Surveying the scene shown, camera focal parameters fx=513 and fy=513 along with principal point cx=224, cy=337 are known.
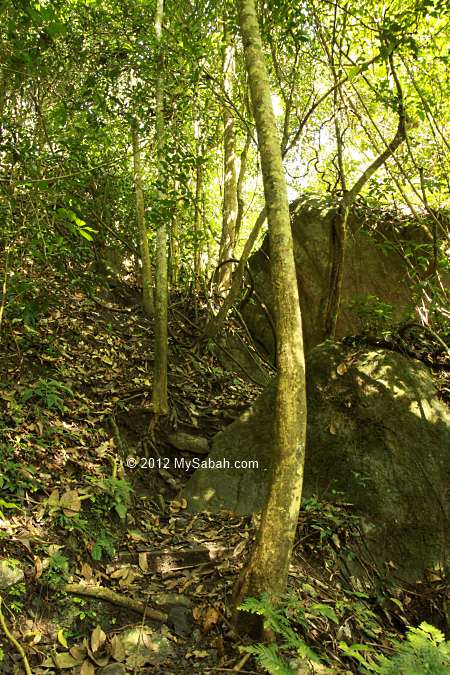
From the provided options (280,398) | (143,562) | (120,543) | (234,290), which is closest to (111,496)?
(120,543)

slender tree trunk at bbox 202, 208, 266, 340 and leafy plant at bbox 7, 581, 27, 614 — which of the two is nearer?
leafy plant at bbox 7, 581, 27, 614

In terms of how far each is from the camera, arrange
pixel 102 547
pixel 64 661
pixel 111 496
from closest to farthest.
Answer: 1. pixel 64 661
2. pixel 102 547
3. pixel 111 496

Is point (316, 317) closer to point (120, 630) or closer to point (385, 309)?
point (385, 309)

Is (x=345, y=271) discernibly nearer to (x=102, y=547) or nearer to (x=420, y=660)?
(x=102, y=547)

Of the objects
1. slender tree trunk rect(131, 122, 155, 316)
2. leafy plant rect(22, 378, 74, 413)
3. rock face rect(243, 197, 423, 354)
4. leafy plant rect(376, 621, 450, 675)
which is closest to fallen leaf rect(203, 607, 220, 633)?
leafy plant rect(376, 621, 450, 675)

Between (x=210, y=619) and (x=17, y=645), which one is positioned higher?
(x=17, y=645)

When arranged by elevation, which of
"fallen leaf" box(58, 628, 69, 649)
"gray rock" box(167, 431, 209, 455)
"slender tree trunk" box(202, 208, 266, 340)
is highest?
"slender tree trunk" box(202, 208, 266, 340)

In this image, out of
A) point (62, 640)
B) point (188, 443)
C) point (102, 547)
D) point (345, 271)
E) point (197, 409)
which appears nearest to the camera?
point (62, 640)

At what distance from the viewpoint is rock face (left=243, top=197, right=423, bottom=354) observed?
322 inches

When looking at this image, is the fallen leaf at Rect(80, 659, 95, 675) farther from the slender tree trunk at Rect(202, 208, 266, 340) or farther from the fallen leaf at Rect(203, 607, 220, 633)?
the slender tree trunk at Rect(202, 208, 266, 340)

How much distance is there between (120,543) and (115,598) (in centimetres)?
72

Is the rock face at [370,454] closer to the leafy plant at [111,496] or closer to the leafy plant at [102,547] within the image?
the leafy plant at [111,496]

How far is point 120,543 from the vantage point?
4.02 m

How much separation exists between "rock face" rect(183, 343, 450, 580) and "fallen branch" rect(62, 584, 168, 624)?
1521mm
